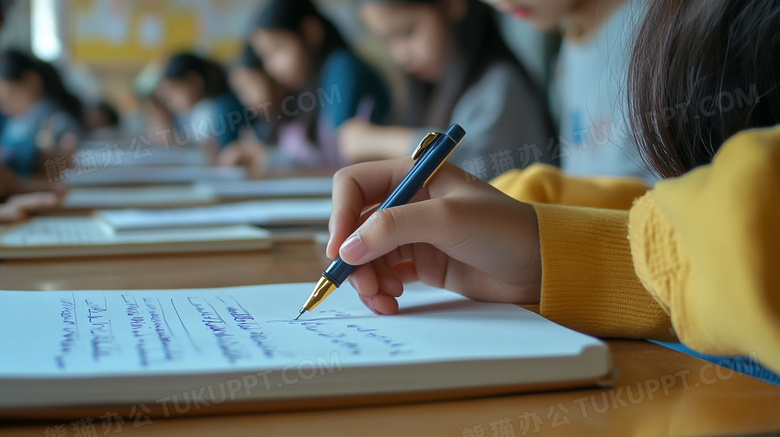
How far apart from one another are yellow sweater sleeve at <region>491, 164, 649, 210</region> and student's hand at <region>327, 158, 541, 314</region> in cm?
13

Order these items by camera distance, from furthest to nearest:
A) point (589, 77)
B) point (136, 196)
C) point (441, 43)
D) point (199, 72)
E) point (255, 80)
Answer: point (199, 72) → point (255, 80) → point (441, 43) → point (589, 77) → point (136, 196)

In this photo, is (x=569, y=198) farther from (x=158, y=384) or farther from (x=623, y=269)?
(x=158, y=384)

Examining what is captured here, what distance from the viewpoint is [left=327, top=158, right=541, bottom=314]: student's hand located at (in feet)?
1.20

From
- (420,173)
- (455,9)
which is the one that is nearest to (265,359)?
(420,173)

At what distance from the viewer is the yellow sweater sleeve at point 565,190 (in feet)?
1.78

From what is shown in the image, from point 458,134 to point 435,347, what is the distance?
17cm

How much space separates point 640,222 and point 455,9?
1.25 m

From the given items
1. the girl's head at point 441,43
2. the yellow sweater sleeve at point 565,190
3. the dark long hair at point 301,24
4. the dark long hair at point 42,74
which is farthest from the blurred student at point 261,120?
the yellow sweater sleeve at point 565,190

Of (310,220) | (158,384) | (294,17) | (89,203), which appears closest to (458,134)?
(158,384)

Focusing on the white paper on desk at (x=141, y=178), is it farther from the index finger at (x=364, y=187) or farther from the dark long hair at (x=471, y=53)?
the index finger at (x=364, y=187)

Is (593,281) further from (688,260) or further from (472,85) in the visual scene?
(472,85)

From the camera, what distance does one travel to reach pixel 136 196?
1095 millimetres

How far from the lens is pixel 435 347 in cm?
28

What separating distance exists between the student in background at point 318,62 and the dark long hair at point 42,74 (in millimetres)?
1551
